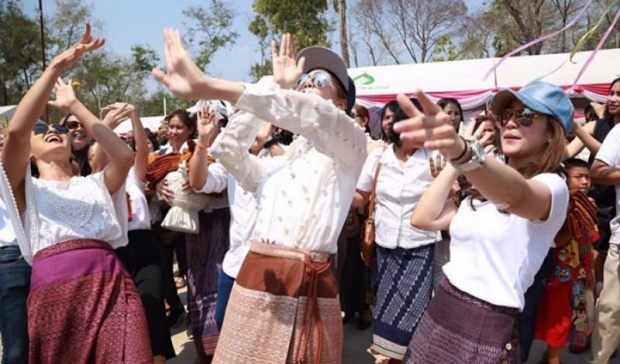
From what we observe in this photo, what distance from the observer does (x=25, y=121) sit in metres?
2.33

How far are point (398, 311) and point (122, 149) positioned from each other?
1.79 metres

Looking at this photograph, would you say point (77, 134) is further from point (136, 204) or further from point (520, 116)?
point (520, 116)

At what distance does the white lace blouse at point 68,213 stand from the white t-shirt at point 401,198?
1501mm

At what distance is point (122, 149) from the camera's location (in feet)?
8.48

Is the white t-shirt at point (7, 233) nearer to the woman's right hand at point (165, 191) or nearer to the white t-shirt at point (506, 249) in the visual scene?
the woman's right hand at point (165, 191)

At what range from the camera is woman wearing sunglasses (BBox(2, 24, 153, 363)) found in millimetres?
2395

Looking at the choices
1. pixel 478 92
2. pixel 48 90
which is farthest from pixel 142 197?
pixel 478 92

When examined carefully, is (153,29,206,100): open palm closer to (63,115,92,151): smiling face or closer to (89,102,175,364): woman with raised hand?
(89,102,175,364): woman with raised hand

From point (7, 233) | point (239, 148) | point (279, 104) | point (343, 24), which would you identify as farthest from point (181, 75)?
point (343, 24)

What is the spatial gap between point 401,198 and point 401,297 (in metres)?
0.57

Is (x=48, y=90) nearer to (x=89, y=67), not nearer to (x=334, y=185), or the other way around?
(x=334, y=185)

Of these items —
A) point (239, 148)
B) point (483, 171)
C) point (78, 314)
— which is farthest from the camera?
point (78, 314)

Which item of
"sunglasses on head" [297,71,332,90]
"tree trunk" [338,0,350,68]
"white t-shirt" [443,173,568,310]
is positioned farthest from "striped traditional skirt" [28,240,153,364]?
"tree trunk" [338,0,350,68]

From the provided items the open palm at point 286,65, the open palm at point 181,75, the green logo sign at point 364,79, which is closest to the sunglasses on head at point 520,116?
the open palm at point 286,65
